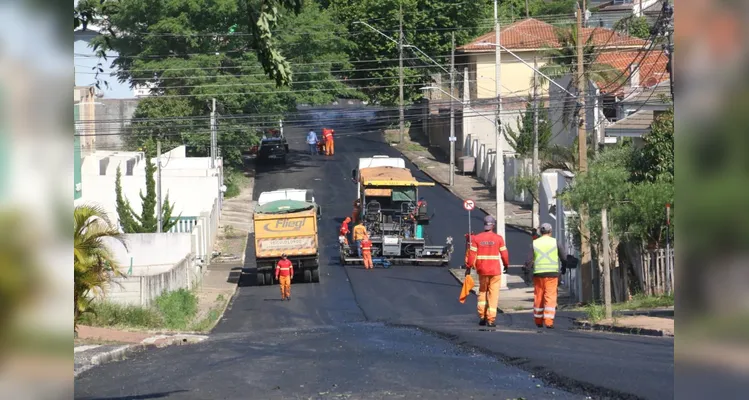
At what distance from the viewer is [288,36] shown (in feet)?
171

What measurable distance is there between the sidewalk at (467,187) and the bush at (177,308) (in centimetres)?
1979

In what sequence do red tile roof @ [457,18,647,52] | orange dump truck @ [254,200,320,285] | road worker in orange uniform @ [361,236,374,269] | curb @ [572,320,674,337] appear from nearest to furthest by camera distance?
curb @ [572,320,674,337] → orange dump truck @ [254,200,320,285] → road worker in orange uniform @ [361,236,374,269] → red tile roof @ [457,18,647,52]

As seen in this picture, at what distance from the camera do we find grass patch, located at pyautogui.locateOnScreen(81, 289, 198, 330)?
71.5ft

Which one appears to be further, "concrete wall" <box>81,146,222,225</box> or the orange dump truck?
→ "concrete wall" <box>81,146,222,225</box>

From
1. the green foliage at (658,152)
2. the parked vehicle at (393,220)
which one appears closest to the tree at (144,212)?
the parked vehicle at (393,220)

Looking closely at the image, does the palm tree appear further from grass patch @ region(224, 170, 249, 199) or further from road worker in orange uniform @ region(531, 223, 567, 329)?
grass patch @ region(224, 170, 249, 199)

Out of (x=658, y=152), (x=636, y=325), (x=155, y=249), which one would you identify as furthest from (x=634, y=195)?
(x=155, y=249)

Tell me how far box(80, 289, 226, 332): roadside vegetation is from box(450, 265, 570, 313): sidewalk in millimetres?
7730

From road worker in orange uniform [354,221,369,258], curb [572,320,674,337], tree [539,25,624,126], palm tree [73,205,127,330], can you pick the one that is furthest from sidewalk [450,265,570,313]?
palm tree [73,205,127,330]

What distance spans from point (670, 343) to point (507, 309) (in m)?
12.5

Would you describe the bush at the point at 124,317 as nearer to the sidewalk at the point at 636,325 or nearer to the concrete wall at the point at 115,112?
the sidewalk at the point at 636,325

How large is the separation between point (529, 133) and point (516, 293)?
22.6m

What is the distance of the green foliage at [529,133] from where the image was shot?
4991 cm

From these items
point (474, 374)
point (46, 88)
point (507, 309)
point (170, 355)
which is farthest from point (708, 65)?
point (507, 309)
